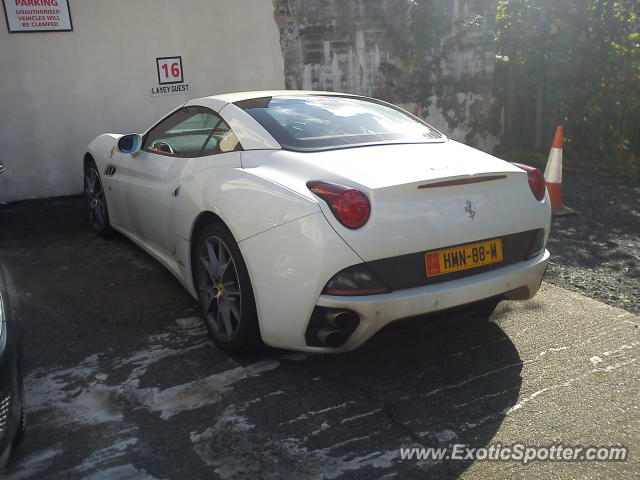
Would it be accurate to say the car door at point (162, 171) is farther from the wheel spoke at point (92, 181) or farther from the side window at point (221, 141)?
the wheel spoke at point (92, 181)

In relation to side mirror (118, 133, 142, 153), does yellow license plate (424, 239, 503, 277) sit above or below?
below

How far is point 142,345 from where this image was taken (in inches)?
144

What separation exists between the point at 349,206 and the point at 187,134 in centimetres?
190

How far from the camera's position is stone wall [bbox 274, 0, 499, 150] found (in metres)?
8.38

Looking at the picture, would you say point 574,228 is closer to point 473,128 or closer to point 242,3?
point 473,128

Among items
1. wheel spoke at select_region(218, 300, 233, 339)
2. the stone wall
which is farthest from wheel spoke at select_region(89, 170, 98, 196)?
the stone wall

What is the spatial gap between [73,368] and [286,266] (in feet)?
4.50

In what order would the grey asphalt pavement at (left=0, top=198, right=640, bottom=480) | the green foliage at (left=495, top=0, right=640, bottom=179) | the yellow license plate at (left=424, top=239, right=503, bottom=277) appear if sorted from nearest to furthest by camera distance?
the grey asphalt pavement at (left=0, top=198, right=640, bottom=480) < the yellow license plate at (left=424, top=239, right=503, bottom=277) < the green foliage at (left=495, top=0, right=640, bottom=179)

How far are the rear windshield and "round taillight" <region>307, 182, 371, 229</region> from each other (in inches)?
23.5

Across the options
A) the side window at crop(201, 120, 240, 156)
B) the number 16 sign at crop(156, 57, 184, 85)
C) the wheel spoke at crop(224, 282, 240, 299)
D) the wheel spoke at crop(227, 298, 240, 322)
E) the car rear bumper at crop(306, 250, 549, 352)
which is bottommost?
the wheel spoke at crop(227, 298, 240, 322)

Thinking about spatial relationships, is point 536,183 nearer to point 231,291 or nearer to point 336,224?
point 336,224

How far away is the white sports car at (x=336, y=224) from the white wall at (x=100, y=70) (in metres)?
4.19

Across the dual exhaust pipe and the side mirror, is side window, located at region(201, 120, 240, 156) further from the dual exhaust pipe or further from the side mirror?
the dual exhaust pipe

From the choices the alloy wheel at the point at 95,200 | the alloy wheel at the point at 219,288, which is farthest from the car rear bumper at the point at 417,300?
the alloy wheel at the point at 95,200
